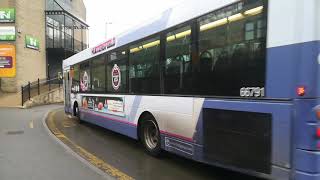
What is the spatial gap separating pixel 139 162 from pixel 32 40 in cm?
2756

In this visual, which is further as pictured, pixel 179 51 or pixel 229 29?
pixel 179 51

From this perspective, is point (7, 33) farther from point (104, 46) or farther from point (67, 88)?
point (104, 46)

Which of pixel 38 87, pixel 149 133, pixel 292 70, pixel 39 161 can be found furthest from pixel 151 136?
pixel 38 87

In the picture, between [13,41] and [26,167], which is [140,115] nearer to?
[26,167]

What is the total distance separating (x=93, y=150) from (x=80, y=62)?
6053mm

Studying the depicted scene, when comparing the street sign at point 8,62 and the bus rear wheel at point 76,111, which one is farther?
the street sign at point 8,62

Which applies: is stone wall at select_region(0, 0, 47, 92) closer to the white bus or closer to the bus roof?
the bus roof

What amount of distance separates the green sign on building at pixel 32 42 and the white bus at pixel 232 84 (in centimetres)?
2473

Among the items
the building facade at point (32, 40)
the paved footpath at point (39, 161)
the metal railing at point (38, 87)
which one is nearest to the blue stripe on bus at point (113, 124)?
the paved footpath at point (39, 161)

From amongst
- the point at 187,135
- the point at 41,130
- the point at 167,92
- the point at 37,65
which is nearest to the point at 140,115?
the point at 167,92

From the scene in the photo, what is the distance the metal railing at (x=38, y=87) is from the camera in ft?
99.6

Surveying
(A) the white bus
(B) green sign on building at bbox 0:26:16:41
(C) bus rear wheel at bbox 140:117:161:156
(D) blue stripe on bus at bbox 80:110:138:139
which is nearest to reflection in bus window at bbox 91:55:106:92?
(D) blue stripe on bus at bbox 80:110:138:139

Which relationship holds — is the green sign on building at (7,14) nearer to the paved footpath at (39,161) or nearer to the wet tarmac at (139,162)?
the paved footpath at (39,161)

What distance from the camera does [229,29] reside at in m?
5.88
